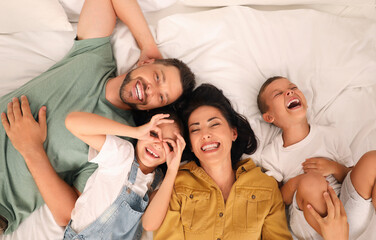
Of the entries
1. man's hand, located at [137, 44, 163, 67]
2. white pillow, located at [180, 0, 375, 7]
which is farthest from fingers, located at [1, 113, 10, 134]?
white pillow, located at [180, 0, 375, 7]

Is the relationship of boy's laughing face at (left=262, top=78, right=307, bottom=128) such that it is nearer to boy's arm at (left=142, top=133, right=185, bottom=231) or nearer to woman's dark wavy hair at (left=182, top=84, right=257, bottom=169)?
woman's dark wavy hair at (left=182, top=84, right=257, bottom=169)

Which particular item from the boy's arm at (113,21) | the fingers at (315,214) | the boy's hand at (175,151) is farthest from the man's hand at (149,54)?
the fingers at (315,214)

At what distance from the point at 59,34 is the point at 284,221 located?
1.90 m

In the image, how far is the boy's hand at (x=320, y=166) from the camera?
1.99 m

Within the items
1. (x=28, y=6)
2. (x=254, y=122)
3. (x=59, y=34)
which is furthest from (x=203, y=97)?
(x=28, y=6)

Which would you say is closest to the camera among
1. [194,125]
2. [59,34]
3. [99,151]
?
[99,151]

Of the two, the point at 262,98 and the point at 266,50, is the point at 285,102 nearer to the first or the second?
the point at 262,98

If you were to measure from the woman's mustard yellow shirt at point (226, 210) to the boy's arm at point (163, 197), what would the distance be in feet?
0.15

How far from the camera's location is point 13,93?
79.9 inches

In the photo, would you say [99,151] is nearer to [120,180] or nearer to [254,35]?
[120,180]

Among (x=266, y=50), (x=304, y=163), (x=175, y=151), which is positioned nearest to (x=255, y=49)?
(x=266, y=50)

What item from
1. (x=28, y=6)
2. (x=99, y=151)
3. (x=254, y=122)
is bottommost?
(x=254, y=122)

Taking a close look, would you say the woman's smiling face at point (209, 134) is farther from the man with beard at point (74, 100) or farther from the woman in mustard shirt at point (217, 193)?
the man with beard at point (74, 100)

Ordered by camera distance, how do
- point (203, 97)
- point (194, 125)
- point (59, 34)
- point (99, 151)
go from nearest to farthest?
point (99, 151)
point (194, 125)
point (203, 97)
point (59, 34)
